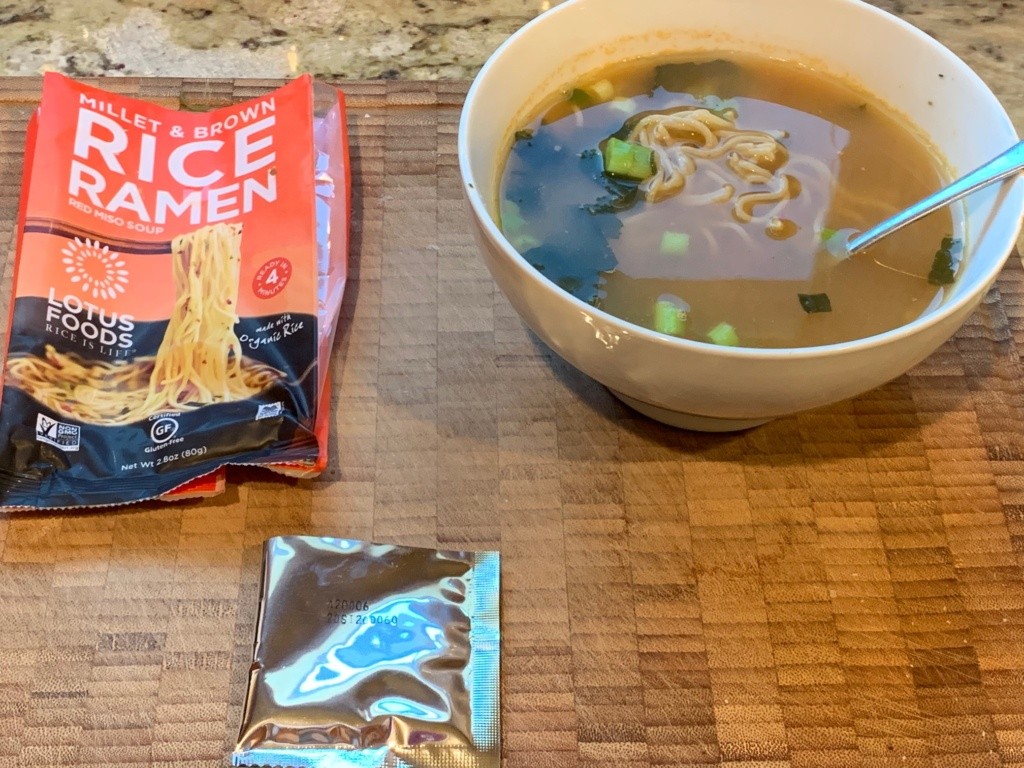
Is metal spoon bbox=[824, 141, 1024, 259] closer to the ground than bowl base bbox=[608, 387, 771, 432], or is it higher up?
higher up

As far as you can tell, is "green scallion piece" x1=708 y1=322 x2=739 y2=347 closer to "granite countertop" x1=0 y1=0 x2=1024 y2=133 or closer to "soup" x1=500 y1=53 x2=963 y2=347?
"soup" x1=500 y1=53 x2=963 y2=347

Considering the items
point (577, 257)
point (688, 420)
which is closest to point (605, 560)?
point (688, 420)

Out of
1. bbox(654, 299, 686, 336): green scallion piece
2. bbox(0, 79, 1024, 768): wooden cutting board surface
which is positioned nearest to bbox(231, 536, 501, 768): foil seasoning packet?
bbox(0, 79, 1024, 768): wooden cutting board surface

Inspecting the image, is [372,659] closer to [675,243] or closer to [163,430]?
[163,430]

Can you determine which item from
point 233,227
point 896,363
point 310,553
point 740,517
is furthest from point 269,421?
point 896,363

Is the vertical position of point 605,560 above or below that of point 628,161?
below

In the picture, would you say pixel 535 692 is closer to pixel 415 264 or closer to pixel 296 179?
pixel 415 264
